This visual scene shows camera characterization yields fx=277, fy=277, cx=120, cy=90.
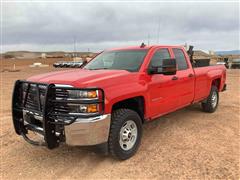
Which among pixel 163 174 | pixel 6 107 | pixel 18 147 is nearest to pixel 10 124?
pixel 18 147

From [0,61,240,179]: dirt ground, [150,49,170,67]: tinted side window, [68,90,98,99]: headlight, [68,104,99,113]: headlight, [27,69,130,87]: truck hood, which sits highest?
[150,49,170,67]: tinted side window

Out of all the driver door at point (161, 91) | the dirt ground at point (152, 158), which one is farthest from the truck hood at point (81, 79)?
the dirt ground at point (152, 158)

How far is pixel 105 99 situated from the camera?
3896 millimetres

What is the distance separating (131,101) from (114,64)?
102cm

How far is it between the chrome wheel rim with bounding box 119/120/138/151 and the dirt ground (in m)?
0.24

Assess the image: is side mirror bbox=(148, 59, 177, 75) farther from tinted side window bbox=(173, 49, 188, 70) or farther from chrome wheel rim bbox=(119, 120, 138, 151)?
tinted side window bbox=(173, 49, 188, 70)

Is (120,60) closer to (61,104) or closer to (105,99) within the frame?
(105,99)

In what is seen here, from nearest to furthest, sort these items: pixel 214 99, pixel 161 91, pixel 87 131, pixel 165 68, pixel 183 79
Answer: pixel 87 131 → pixel 165 68 → pixel 161 91 → pixel 183 79 → pixel 214 99

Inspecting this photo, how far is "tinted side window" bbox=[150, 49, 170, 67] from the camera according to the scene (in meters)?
5.23

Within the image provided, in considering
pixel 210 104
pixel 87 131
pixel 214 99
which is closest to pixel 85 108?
pixel 87 131

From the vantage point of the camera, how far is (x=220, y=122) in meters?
6.56

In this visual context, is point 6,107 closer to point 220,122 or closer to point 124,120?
point 124,120

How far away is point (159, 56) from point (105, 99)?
6.64 feet

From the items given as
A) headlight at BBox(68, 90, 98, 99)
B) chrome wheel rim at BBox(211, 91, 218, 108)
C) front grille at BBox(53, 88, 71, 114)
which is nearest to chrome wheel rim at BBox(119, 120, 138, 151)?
headlight at BBox(68, 90, 98, 99)
